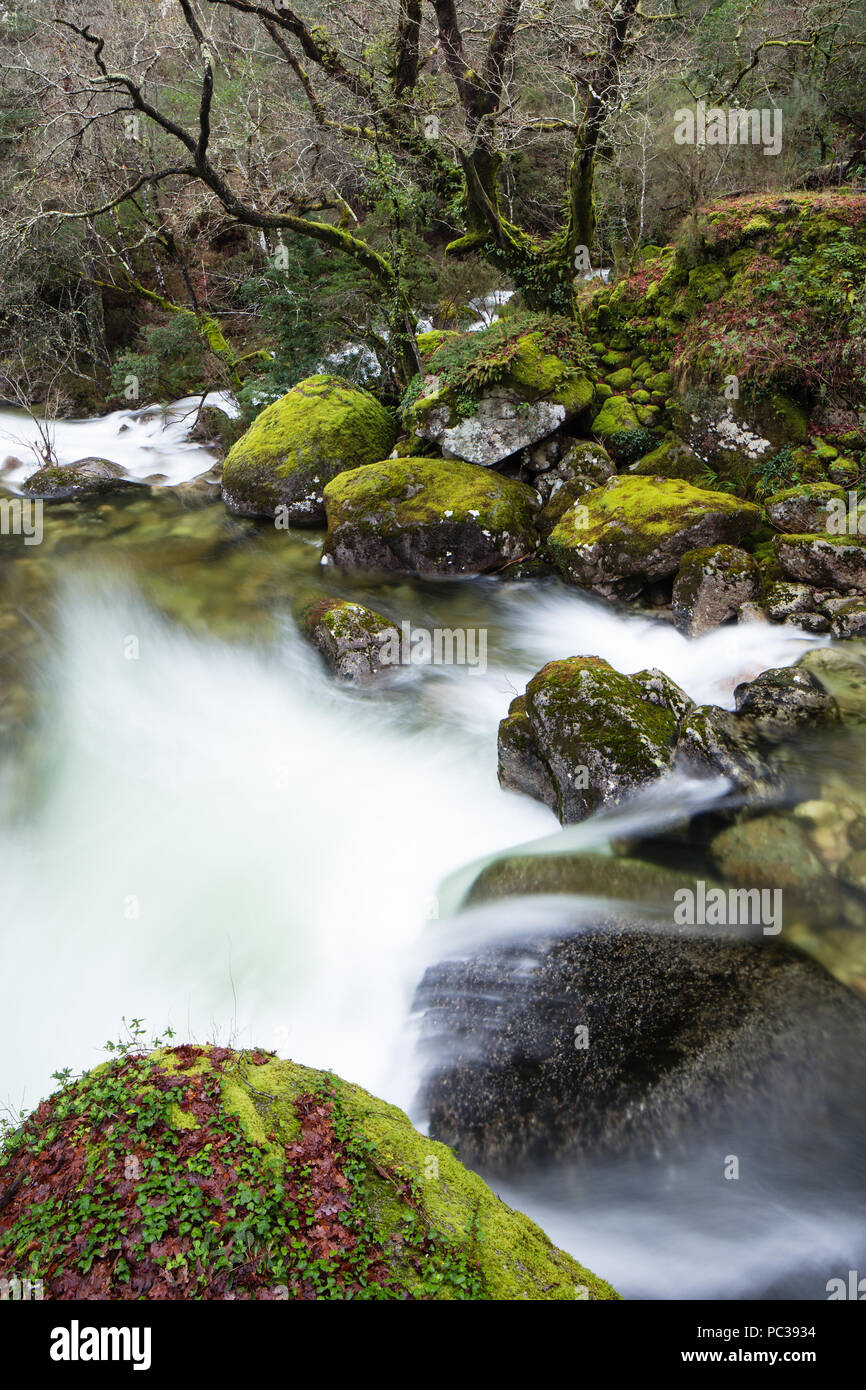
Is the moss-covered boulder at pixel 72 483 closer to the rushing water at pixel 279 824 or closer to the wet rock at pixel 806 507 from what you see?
the rushing water at pixel 279 824

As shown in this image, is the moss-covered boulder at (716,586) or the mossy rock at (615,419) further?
the mossy rock at (615,419)

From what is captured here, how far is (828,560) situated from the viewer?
8312 millimetres

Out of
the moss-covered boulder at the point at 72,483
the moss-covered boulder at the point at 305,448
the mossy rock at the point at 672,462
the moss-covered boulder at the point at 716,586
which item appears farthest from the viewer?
the moss-covered boulder at the point at 72,483

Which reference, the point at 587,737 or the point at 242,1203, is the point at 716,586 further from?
the point at 242,1203

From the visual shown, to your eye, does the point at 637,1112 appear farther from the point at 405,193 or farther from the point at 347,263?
the point at 347,263

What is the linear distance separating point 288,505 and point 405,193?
563cm

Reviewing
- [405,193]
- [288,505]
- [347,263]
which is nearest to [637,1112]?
[288,505]

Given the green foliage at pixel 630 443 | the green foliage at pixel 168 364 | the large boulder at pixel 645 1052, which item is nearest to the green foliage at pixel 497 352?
the green foliage at pixel 630 443

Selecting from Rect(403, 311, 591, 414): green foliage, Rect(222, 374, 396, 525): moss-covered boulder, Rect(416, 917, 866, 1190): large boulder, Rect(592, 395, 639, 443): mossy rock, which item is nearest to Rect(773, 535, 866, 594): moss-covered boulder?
Rect(592, 395, 639, 443): mossy rock

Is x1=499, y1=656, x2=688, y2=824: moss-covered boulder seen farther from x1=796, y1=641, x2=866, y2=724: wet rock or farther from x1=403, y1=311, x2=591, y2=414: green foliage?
x1=403, y1=311, x2=591, y2=414: green foliage

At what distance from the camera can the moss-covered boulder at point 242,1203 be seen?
7.77ft

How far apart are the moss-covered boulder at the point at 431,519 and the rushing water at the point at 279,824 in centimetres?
53

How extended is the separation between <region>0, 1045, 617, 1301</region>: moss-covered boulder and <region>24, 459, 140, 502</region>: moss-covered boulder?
1503cm

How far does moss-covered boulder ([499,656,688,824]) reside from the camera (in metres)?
5.97
